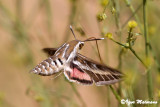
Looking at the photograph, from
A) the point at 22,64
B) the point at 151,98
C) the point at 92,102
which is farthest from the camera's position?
the point at 92,102

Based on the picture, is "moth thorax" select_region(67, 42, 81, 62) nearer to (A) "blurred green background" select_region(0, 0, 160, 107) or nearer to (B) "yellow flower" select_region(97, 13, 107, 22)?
(A) "blurred green background" select_region(0, 0, 160, 107)

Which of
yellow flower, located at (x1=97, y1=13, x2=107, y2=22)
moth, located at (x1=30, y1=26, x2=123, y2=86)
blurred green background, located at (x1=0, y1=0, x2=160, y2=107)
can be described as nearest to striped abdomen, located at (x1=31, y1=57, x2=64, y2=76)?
moth, located at (x1=30, y1=26, x2=123, y2=86)

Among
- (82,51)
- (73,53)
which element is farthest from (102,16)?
(82,51)

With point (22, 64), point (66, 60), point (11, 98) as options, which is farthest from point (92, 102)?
point (66, 60)

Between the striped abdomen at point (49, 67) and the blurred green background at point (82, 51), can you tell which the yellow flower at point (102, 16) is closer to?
the blurred green background at point (82, 51)

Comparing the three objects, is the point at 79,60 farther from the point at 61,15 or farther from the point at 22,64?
the point at 61,15

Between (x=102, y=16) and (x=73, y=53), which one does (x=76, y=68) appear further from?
(x=102, y=16)

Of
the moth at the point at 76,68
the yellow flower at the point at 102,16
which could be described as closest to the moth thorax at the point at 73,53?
the moth at the point at 76,68
